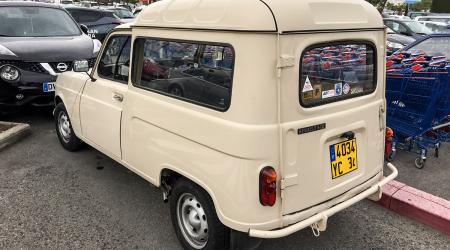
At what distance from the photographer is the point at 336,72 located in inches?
113

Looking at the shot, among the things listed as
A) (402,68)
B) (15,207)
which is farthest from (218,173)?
(402,68)

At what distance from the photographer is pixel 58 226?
342 centimetres

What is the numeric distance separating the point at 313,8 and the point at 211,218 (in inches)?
60.2

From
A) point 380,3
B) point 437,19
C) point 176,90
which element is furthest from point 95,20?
point 380,3

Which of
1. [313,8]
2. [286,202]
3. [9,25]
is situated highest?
[9,25]

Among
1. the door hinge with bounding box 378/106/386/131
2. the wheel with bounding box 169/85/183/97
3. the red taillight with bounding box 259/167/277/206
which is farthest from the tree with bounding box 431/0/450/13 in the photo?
the red taillight with bounding box 259/167/277/206

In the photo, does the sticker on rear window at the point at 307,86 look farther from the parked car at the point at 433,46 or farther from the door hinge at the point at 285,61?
the parked car at the point at 433,46

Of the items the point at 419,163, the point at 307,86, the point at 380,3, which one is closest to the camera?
the point at 307,86

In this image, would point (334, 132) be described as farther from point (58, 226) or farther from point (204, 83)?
point (58, 226)

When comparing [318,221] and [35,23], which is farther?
[35,23]

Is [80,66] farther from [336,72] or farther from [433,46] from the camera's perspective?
[433,46]

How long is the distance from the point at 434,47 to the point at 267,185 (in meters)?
5.21

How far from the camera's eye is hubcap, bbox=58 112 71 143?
495 cm

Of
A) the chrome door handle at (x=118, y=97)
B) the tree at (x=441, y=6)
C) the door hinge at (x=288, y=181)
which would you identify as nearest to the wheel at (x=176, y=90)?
the chrome door handle at (x=118, y=97)
